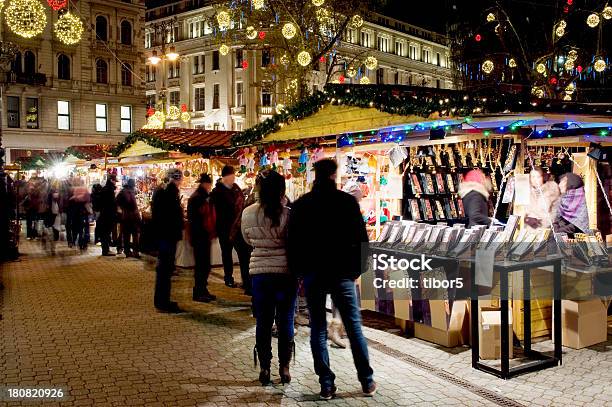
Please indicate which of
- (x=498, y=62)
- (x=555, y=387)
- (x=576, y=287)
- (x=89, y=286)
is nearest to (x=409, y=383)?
(x=555, y=387)

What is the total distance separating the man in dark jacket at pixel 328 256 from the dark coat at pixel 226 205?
15.4 feet

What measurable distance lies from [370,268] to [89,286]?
5.36 metres

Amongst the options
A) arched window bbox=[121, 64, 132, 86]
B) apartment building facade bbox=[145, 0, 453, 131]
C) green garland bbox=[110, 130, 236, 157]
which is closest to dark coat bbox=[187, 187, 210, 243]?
green garland bbox=[110, 130, 236, 157]

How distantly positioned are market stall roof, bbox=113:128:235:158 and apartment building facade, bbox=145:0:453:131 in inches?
1043

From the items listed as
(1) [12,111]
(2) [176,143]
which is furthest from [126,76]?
(2) [176,143]

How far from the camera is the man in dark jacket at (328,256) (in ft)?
16.3

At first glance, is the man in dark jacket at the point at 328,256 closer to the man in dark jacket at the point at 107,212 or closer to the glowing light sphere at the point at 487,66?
the man in dark jacket at the point at 107,212

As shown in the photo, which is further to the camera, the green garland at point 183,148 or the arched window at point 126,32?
the arched window at point 126,32

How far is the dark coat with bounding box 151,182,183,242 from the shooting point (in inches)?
323

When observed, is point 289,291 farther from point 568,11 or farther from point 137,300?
point 568,11

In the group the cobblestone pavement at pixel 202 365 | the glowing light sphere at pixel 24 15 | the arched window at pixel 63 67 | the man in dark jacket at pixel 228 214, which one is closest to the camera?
the cobblestone pavement at pixel 202 365

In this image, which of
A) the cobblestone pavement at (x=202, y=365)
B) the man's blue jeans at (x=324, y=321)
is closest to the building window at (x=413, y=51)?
the cobblestone pavement at (x=202, y=365)

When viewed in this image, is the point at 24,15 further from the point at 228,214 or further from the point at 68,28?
the point at 228,214

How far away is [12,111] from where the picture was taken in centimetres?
3775
